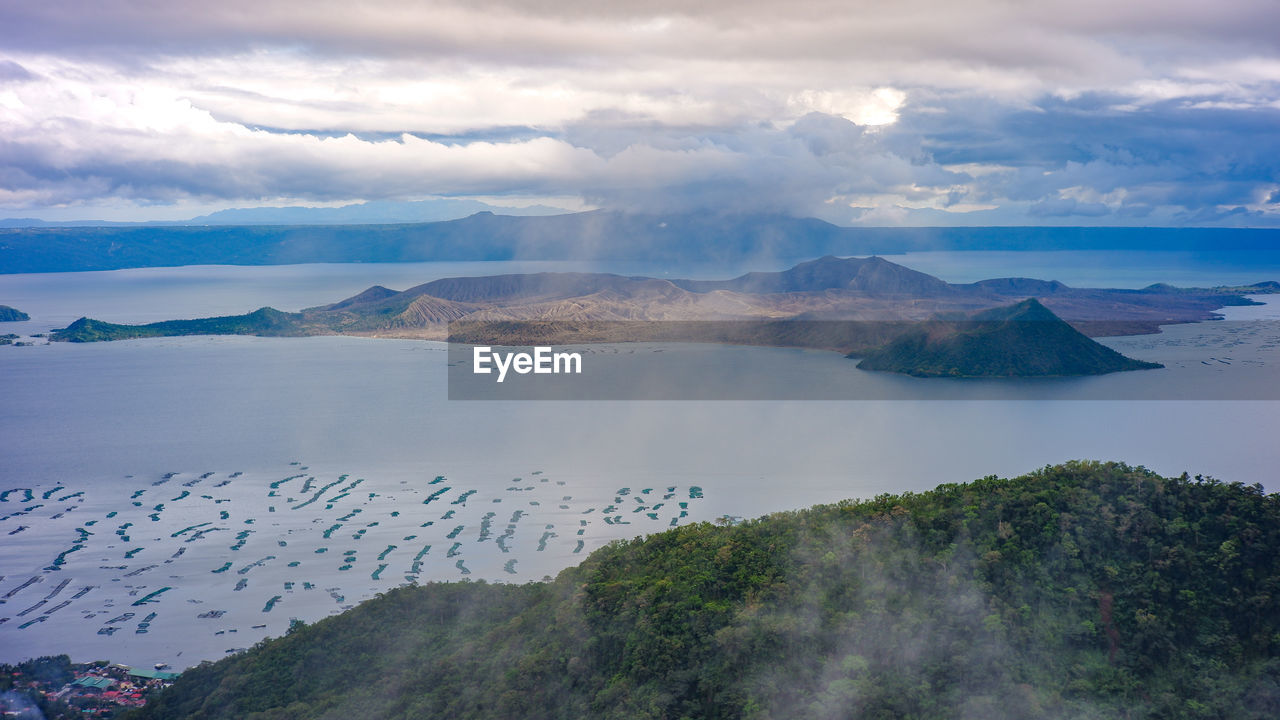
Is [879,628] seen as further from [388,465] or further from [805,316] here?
[805,316]

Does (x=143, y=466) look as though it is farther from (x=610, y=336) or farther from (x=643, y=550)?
(x=610, y=336)

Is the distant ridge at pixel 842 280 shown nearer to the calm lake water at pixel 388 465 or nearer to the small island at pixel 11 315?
the calm lake water at pixel 388 465

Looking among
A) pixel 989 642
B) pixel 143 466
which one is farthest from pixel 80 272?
pixel 989 642

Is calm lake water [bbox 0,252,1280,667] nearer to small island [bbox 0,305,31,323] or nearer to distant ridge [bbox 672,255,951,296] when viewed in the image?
small island [bbox 0,305,31,323]

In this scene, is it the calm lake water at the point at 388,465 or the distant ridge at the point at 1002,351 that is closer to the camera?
the calm lake water at the point at 388,465
